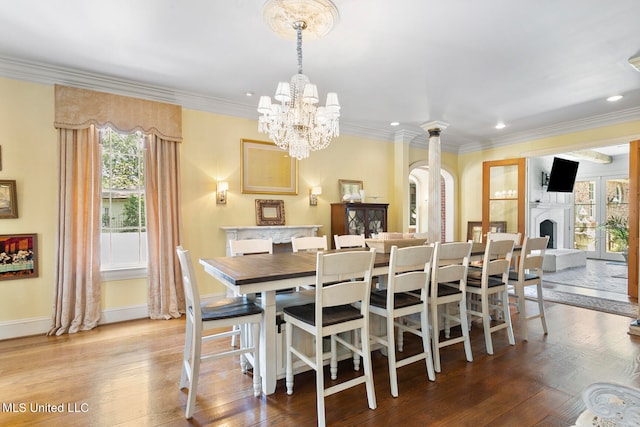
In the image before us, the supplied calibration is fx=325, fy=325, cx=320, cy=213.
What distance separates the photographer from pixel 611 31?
8.86ft

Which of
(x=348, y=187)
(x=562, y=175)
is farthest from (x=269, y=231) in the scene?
(x=562, y=175)

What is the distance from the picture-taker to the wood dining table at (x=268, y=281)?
79.3 inches

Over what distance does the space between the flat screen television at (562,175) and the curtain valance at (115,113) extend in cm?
741

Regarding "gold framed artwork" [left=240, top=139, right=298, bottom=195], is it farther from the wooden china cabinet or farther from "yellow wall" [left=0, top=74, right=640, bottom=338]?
the wooden china cabinet

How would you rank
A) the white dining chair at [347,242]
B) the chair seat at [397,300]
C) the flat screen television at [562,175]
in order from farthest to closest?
the flat screen television at [562,175] → the white dining chair at [347,242] → the chair seat at [397,300]

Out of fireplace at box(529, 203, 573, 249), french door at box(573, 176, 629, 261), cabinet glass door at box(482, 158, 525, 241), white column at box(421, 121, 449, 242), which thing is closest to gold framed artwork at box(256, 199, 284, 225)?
white column at box(421, 121, 449, 242)

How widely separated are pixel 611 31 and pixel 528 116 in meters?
2.51

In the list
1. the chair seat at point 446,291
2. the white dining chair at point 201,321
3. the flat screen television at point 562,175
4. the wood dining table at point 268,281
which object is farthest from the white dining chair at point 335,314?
the flat screen television at point 562,175

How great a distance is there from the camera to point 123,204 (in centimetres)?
396

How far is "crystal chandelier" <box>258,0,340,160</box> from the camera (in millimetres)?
2609

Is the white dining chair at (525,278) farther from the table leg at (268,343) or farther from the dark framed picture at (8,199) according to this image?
the dark framed picture at (8,199)

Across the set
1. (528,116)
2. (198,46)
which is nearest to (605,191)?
(528,116)

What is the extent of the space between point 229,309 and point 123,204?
2599 millimetres

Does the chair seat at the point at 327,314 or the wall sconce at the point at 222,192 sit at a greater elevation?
the wall sconce at the point at 222,192
